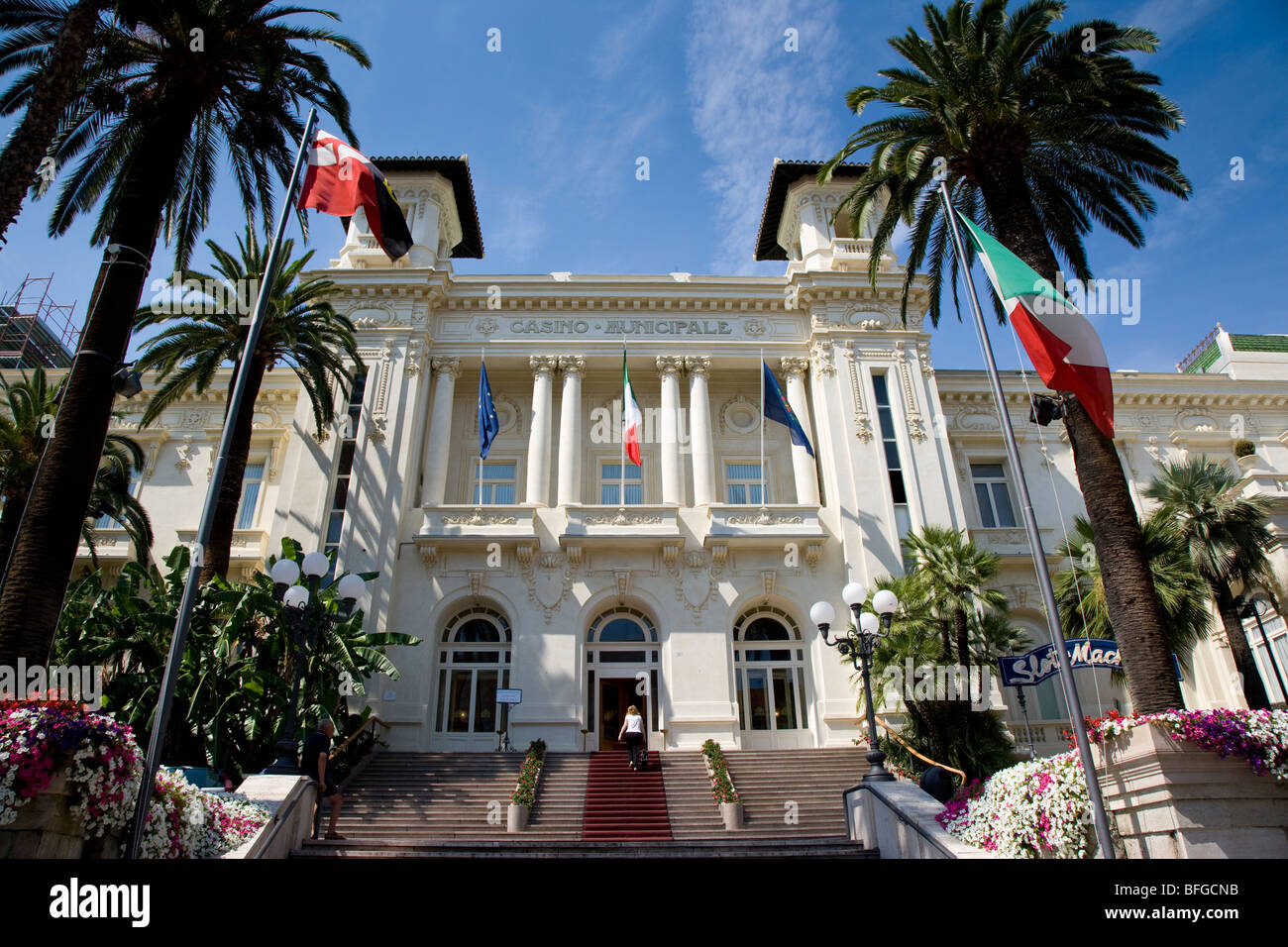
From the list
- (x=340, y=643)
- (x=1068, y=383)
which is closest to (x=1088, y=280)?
(x=1068, y=383)

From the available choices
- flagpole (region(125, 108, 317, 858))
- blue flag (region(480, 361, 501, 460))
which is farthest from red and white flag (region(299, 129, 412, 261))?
blue flag (region(480, 361, 501, 460))

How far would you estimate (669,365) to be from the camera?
28438 mm

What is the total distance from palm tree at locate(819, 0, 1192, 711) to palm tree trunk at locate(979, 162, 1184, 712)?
2.2 inches

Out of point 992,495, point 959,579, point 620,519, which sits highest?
point 992,495

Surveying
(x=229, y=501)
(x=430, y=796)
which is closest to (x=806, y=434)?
(x=430, y=796)

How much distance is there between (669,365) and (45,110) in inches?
780

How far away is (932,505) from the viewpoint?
83.8ft

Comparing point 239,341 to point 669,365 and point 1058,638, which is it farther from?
point 1058,638

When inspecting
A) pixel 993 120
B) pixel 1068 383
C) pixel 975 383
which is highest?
pixel 975 383

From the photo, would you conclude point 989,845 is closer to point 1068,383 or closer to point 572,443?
point 1068,383

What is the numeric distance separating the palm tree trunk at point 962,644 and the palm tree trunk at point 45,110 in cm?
1972

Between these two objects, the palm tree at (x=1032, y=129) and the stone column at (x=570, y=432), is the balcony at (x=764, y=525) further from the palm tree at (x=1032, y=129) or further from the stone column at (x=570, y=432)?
the palm tree at (x=1032, y=129)

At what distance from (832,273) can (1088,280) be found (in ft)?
39.0

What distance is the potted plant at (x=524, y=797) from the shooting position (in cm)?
1555
